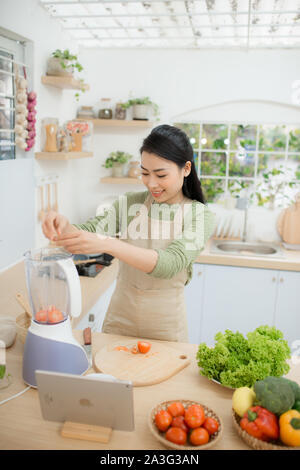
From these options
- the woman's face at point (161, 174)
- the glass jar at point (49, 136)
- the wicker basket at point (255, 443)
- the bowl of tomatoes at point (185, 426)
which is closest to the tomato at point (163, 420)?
the bowl of tomatoes at point (185, 426)

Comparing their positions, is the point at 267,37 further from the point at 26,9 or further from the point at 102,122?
the point at 26,9

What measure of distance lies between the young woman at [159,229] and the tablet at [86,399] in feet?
1.51

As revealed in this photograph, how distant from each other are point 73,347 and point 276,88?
106 inches

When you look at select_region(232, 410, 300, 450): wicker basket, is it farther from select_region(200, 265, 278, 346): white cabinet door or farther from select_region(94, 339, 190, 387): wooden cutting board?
select_region(200, 265, 278, 346): white cabinet door

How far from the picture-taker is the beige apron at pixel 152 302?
170 centimetres

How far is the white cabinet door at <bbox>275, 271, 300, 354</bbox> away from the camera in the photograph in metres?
3.01

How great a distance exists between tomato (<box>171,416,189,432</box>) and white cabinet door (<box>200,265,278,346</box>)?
82.7 inches

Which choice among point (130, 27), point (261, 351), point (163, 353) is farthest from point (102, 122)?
point (261, 351)

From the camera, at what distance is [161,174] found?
5.05 feet

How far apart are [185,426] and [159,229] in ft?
2.76

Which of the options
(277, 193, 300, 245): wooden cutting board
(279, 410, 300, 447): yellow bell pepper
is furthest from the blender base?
(277, 193, 300, 245): wooden cutting board

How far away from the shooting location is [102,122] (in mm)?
3361

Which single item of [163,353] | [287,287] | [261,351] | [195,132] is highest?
[195,132]

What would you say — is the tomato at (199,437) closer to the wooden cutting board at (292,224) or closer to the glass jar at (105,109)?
the wooden cutting board at (292,224)
